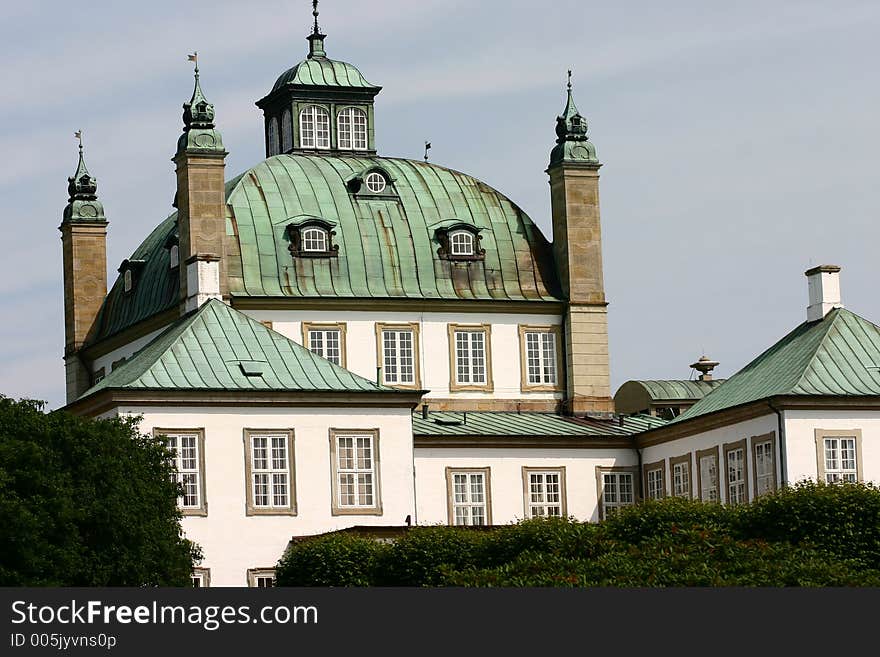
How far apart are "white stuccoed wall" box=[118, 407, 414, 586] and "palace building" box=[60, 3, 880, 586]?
0.06 meters

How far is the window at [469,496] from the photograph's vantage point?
86812mm

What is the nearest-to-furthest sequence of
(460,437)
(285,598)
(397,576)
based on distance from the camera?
(285,598) < (397,576) < (460,437)

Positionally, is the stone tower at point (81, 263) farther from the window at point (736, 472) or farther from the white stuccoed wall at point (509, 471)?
the window at point (736, 472)

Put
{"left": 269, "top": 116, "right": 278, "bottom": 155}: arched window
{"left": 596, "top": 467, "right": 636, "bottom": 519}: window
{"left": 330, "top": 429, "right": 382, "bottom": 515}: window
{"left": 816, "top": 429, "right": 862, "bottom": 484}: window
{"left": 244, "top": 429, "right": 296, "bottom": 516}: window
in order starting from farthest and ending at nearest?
1. {"left": 269, "top": 116, "right": 278, "bottom": 155}: arched window
2. {"left": 596, "top": 467, "right": 636, "bottom": 519}: window
3. {"left": 816, "top": 429, "right": 862, "bottom": 484}: window
4. {"left": 330, "top": 429, "right": 382, "bottom": 515}: window
5. {"left": 244, "top": 429, "right": 296, "bottom": 516}: window

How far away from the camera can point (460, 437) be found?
87000 millimetres

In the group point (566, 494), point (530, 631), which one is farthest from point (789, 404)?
point (530, 631)

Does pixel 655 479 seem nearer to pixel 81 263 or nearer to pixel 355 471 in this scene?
pixel 355 471

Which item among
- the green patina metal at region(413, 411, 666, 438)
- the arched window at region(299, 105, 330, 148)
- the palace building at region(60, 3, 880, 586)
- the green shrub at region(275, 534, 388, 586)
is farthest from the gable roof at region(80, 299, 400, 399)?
the arched window at region(299, 105, 330, 148)

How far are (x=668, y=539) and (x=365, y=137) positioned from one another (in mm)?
39656

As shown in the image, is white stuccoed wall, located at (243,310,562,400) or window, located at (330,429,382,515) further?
white stuccoed wall, located at (243,310,562,400)

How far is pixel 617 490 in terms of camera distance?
89.2 m

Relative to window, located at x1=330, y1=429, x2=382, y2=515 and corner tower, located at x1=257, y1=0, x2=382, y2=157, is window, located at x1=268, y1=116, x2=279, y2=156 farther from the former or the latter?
window, located at x1=330, y1=429, x2=382, y2=515

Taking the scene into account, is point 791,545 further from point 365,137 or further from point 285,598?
point 365,137

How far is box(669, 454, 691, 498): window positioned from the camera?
281 feet
